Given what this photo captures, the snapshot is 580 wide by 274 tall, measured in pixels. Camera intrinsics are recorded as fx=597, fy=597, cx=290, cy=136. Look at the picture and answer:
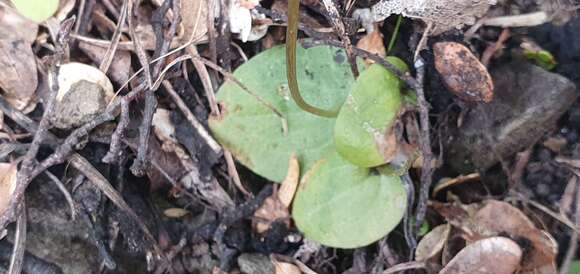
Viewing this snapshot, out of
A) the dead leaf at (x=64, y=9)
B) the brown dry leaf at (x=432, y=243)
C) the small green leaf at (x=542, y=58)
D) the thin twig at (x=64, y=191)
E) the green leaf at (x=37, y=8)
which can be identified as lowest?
the brown dry leaf at (x=432, y=243)

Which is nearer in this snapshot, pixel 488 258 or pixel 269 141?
pixel 488 258

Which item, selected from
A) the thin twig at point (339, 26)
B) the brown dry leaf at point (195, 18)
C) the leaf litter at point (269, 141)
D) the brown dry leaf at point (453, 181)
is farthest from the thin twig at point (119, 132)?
the brown dry leaf at point (453, 181)

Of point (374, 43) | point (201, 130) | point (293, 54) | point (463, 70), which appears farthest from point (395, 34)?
point (201, 130)

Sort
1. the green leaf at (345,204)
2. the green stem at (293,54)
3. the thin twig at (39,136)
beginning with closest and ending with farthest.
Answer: the green stem at (293,54) → the thin twig at (39,136) → the green leaf at (345,204)

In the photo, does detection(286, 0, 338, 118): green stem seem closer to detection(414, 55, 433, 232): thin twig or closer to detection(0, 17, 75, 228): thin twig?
detection(414, 55, 433, 232): thin twig

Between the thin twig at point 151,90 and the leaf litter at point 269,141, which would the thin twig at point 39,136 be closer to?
the leaf litter at point 269,141

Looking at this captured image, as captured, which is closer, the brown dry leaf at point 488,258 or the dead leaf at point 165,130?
the brown dry leaf at point 488,258

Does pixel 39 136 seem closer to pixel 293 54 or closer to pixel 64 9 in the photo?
pixel 64 9
